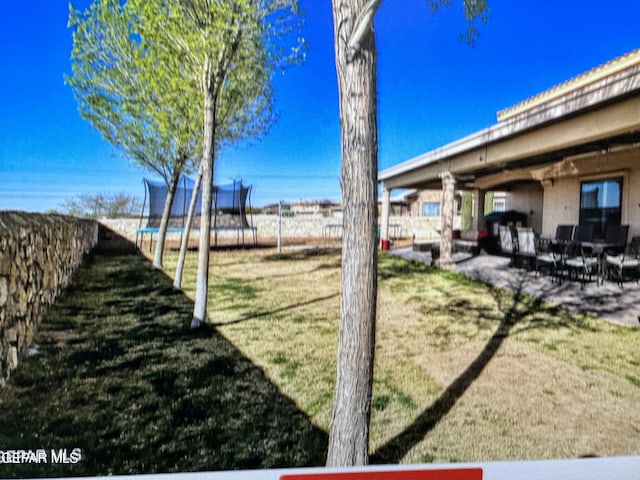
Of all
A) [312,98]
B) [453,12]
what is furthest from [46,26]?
[453,12]

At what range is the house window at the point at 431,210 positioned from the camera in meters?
5.27

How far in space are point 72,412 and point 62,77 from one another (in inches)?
48.2

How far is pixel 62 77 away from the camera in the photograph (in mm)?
1107

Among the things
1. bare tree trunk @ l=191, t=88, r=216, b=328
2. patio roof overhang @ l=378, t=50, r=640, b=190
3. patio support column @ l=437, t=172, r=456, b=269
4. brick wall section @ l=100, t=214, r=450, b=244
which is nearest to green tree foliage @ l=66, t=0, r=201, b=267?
bare tree trunk @ l=191, t=88, r=216, b=328

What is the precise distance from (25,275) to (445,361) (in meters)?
2.39

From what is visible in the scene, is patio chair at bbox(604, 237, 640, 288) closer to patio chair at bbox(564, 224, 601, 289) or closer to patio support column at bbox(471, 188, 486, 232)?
patio chair at bbox(564, 224, 601, 289)

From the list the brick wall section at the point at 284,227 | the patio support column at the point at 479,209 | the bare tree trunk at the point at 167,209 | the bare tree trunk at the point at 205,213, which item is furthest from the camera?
the patio support column at the point at 479,209

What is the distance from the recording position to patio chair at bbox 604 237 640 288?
3.94 meters

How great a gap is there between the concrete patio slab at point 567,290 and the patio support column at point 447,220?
0.23m

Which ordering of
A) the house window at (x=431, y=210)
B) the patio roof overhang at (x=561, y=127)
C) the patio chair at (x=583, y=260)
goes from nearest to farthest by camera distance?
1. the patio roof overhang at (x=561, y=127)
2. the patio chair at (x=583, y=260)
3. the house window at (x=431, y=210)

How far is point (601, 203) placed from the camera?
5.73m

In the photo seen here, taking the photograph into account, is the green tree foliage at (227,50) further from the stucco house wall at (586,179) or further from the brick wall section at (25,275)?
the stucco house wall at (586,179)

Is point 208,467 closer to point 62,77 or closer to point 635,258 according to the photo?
point 62,77

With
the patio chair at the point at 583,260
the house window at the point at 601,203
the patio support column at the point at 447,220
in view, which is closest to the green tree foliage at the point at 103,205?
the patio support column at the point at 447,220
